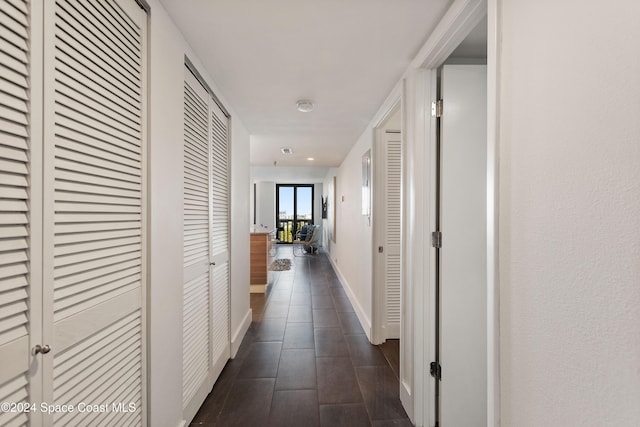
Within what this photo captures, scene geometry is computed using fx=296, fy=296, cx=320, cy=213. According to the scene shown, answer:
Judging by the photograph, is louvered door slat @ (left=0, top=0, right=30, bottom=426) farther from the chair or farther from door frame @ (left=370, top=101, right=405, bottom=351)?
the chair

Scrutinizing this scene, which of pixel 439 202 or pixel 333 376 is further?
pixel 333 376

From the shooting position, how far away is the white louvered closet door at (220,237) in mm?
2230

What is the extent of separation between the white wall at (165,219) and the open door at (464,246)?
146cm

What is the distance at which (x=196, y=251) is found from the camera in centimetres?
188

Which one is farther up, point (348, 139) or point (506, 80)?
point (348, 139)

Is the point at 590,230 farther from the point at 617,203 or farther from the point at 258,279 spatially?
the point at 258,279

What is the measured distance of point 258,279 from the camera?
4.82 m

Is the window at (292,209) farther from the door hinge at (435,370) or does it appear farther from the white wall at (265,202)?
the door hinge at (435,370)

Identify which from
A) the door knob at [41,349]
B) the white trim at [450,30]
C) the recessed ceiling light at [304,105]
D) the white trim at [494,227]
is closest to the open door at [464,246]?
the white trim at [450,30]

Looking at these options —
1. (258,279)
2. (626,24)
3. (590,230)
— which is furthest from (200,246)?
(258,279)

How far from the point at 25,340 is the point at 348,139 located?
354cm

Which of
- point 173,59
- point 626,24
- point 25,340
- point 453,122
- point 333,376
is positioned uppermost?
point 173,59

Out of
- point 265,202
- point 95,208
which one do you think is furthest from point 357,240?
point 265,202

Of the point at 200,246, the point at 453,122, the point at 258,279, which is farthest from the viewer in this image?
the point at 258,279
